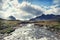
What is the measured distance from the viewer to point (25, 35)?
4371 mm

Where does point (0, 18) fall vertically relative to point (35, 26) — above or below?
above

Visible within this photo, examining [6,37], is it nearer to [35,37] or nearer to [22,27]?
[22,27]

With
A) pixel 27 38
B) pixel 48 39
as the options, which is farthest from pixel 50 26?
pixel 27 38

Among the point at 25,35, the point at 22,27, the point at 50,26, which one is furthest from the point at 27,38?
the point at 50,26

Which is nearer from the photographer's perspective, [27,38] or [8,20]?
[27,38]

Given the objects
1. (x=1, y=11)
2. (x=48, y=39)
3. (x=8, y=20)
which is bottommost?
(x=48, y=39)

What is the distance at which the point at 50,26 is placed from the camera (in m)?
4.47

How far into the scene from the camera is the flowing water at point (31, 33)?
14.2ft

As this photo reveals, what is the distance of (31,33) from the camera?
173 inches

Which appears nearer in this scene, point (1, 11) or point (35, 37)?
point (35, 37)

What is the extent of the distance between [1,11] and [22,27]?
81cm

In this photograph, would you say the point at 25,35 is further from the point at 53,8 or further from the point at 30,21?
the point at 53,8

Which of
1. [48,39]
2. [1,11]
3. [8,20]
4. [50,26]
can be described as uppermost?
[1,11]

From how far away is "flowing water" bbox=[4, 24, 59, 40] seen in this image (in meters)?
4.33
